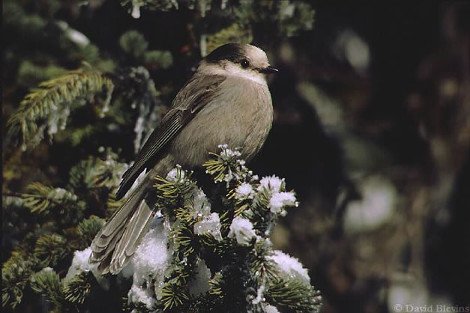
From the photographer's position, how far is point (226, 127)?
9.62 feet

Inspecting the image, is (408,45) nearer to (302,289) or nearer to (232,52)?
(232,52)

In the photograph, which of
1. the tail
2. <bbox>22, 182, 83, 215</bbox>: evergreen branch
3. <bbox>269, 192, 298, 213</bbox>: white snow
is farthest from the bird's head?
<bbox>269, 192, 298, 213</bbox>: white snow

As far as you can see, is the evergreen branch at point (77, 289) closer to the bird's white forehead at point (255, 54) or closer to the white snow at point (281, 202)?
the white snow at point (281, 202)

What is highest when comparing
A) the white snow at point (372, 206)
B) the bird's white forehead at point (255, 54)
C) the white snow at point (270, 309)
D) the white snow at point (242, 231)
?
the white snow at point (372, 206)

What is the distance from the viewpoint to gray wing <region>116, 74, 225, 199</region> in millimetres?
2854

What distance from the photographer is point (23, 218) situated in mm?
2947

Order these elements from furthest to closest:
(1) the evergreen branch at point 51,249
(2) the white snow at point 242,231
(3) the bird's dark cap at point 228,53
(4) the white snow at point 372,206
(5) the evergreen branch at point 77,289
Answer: (4) the white snow at point 372,206 → (3) the bird's dark cap at point 228,53 → (1) the evergreen branch at point 51,249 → (5) the evergreen branch at point 77,289 → (2) the white snow at point 242,231

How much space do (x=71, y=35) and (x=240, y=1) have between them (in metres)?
1.01

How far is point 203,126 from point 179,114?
0.15 meters

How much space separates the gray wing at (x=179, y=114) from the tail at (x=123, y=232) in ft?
0.25

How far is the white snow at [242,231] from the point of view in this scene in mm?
2035

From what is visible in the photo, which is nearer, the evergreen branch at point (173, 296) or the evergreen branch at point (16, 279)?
the evergreen branch at point (173, 296)

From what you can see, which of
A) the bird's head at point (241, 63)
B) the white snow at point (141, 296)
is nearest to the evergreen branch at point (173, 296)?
the white snow at point (141, 296)

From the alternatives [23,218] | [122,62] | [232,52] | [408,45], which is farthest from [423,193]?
[23,218]
